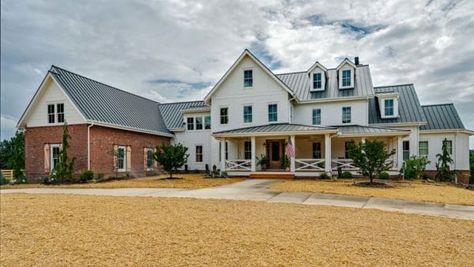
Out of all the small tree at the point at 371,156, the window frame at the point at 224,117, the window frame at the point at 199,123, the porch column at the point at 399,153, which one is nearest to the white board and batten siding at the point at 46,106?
the window frame at the point at 224,117

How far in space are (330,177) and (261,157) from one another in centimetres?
572

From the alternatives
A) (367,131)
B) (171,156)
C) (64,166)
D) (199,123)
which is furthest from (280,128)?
(64,166)

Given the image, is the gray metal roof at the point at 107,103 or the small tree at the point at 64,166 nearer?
the small tree at the point at 64,166

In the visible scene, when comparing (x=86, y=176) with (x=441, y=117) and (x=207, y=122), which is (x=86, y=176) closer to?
(x=207, y=122)

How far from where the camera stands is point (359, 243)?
6.02 m

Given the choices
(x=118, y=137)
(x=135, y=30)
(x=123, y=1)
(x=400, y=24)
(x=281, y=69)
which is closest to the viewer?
(x=123, y=1)

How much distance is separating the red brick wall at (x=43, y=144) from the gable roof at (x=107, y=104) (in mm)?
1524

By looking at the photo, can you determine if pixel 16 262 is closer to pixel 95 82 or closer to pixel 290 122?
pixel 290 122

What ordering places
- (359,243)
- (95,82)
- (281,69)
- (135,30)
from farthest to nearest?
(281,69)
(95,82)
(135,30)
(359,243)

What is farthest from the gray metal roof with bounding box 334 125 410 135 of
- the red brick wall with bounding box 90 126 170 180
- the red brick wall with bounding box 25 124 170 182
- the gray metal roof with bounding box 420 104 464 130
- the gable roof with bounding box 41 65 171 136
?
the red brick wall with bounding box 25 124 170 182

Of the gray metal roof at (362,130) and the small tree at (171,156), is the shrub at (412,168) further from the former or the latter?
the small tree at (171,156)

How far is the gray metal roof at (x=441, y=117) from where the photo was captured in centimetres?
2486

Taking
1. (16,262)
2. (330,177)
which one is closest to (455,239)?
(16,262)

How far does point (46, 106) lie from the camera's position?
2214 cm
